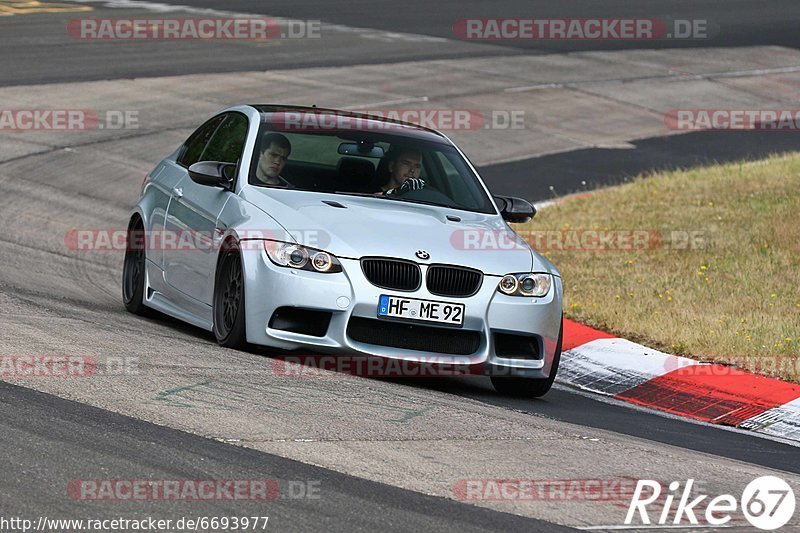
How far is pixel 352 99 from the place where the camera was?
2145 centimetres

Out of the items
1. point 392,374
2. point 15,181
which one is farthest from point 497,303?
point 15,181

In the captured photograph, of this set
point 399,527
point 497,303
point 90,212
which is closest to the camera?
point 399,527

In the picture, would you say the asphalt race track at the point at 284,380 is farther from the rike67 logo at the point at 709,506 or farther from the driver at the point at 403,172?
the driver at the point at 403,172

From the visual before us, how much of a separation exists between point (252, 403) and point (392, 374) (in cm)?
172

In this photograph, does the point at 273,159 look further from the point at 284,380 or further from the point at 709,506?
the point at 709,506

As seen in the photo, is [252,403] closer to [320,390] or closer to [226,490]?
[320,390]

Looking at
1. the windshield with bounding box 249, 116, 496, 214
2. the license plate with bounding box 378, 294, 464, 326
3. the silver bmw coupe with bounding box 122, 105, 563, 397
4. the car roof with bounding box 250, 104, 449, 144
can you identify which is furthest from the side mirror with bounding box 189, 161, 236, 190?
the license plate with bounding box 378, 294, 464, 326

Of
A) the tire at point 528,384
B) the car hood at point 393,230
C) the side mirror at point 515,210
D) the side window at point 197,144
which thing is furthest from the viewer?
the side window at point 197,144

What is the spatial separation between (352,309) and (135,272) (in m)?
2.86

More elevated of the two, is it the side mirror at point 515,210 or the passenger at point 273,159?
the passenger at point 273,159

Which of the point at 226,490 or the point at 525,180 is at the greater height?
the point at 226,490

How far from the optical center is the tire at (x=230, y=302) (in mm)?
8398

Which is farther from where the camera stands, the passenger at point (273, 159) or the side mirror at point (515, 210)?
the side mirror at point (515, 210)

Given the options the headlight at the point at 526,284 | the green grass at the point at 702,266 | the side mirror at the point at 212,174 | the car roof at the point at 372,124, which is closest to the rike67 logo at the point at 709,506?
the headlight at the point at 526,284
